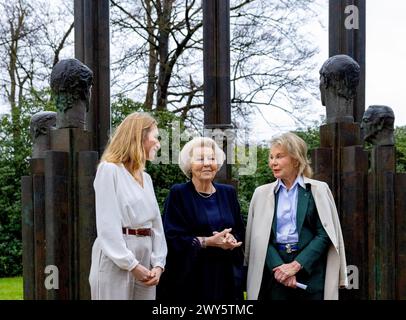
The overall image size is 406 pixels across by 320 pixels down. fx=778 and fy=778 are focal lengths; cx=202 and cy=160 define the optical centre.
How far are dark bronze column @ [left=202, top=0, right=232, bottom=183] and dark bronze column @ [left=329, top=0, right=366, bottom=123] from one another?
138 cm

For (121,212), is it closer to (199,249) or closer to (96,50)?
(199,249)

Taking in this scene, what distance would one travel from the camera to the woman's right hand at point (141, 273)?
13.8 ft

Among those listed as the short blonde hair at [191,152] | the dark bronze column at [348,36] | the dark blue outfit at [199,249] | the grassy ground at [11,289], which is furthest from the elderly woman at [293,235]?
the grassy ground at [11,289]

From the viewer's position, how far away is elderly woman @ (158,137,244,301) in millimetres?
4469

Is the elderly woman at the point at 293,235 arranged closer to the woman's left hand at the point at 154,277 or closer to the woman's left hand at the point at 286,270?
the woman's left hand at the point at 286,270

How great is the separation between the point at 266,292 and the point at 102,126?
6005mm

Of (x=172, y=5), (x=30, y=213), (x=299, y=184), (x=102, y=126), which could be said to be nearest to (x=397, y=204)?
(x=299, y=184)

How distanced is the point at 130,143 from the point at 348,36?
5.90 metres

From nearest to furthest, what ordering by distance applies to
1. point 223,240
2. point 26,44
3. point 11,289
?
point 223,240
point 11,289
point 26,44

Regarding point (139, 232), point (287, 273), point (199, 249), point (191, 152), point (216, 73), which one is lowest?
point (287, 273)

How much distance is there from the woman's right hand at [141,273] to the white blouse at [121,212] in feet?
0.11

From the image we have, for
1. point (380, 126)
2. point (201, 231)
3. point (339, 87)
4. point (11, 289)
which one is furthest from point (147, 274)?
point (11, 289)

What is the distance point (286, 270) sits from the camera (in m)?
4.46

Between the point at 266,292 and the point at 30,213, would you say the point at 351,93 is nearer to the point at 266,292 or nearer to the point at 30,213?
the point at 266,292
